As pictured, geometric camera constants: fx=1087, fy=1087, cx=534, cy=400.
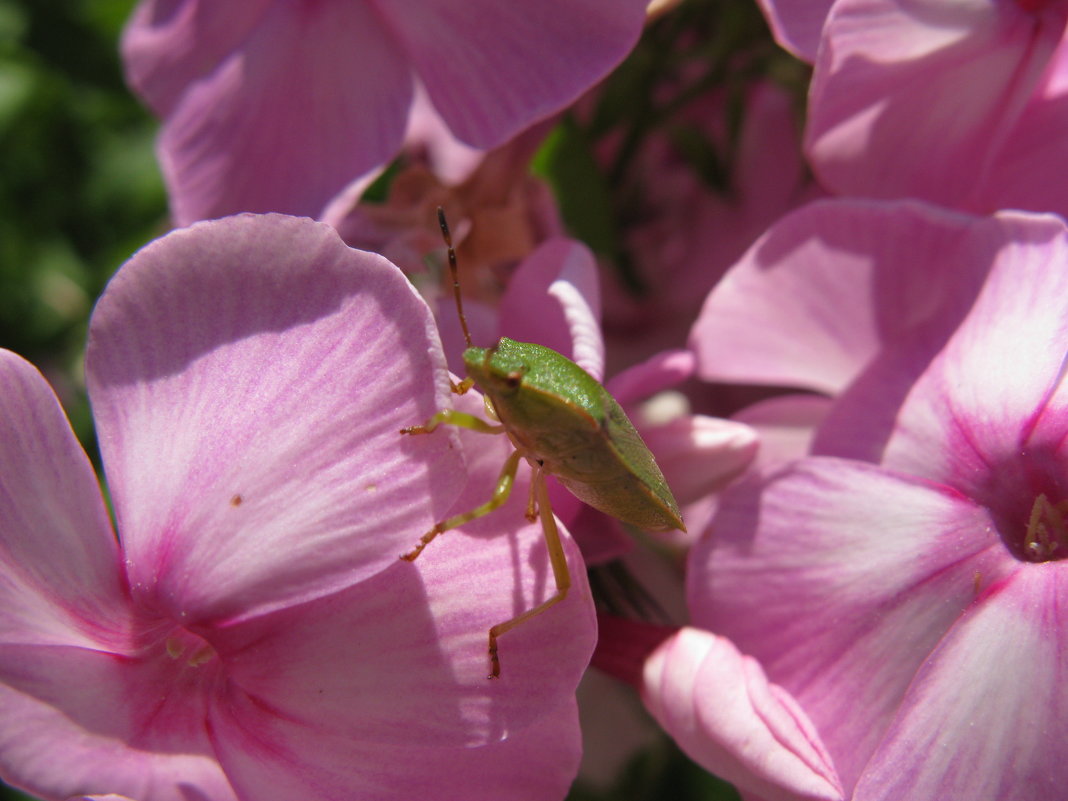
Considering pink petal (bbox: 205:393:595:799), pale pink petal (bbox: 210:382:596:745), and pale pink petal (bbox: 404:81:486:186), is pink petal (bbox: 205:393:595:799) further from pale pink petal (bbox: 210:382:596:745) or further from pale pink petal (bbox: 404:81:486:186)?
pale pink petal (bbox: 404:81:486:186)

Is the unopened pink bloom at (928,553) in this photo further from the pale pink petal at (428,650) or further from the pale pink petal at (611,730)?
the pale pink petal at (611,730)

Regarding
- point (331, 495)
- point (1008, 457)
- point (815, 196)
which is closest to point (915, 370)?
point (1008, 457)

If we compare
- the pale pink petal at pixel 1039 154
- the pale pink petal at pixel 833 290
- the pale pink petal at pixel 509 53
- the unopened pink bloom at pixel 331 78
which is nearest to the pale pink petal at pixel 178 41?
the unopened pink bloom at pixel 331 78

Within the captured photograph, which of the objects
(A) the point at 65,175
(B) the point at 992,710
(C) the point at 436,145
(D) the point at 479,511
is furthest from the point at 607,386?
(A) the point at 65,175

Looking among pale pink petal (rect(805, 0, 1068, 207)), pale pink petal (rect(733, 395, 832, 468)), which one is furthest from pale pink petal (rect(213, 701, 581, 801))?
pale pink petal (rect(805, 0, 1068, 207))

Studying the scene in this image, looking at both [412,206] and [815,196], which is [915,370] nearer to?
[815,196]

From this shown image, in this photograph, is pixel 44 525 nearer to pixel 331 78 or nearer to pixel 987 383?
pixel 331 78
